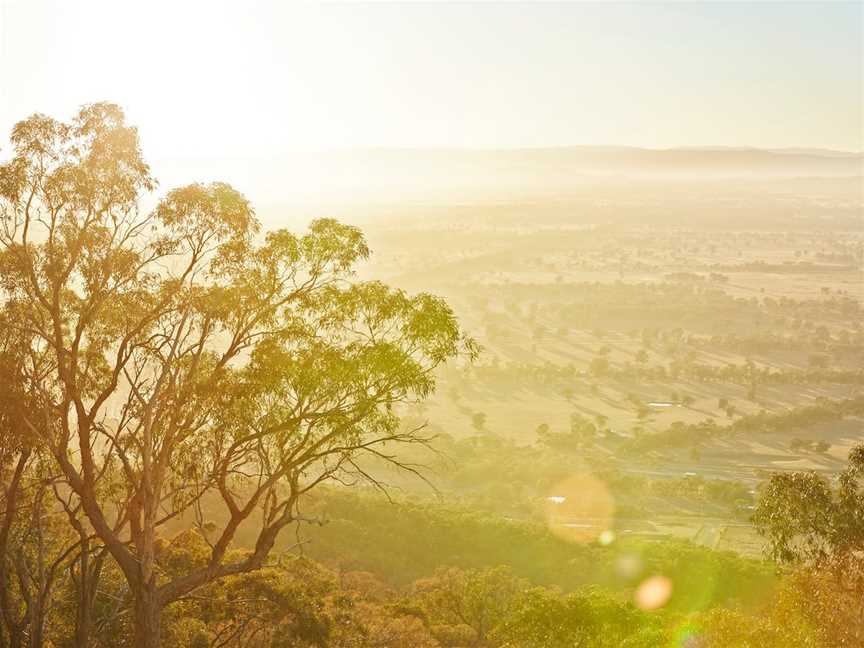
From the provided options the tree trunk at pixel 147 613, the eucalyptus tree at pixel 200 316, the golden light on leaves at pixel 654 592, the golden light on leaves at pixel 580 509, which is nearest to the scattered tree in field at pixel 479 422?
the golden light on leaves at pixel 580 509

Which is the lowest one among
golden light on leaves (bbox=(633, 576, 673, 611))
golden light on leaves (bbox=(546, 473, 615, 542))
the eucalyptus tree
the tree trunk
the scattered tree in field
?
golden light on leaves (bbox=(546, 473, 615, 542))

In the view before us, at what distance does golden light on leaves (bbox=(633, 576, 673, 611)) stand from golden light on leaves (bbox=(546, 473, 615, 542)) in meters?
4.09

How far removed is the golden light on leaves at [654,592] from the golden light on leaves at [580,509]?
4.09 m

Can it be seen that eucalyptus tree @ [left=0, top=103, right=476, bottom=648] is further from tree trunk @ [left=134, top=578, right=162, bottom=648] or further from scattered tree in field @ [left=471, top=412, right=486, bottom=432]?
scattered tree in field @ [left=471, top=412, right=486, bottom=432]

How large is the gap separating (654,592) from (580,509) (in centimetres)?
1109

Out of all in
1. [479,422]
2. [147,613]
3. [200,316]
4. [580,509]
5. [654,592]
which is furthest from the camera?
[479,422]

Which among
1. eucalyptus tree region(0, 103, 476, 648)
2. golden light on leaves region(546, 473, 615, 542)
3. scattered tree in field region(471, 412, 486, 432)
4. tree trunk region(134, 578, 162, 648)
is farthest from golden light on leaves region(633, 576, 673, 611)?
scattered tree in field region(471, 412, 486, 432)

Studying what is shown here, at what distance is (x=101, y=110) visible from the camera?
420 inches

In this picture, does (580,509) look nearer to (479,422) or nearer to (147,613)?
(479,422)

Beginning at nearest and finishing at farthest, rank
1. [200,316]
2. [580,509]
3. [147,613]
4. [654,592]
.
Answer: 1. [147,613]
2. [200,316]
3. [654,592]
4. [580,509]

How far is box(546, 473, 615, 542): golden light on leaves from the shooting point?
34.4 metres

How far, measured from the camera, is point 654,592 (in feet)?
89.9

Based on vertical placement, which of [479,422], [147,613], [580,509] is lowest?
[580,509]

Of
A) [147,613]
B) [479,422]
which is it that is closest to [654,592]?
[147,613]
